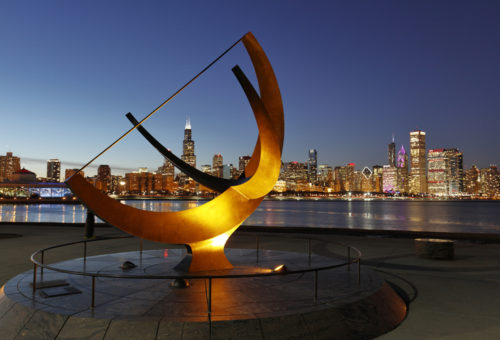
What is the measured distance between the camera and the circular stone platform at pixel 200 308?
397cm

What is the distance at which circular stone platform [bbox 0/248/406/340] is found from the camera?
3967mm

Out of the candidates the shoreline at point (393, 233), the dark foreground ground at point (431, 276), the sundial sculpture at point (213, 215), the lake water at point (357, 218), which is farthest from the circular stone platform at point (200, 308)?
the lake water at point (357, 218)

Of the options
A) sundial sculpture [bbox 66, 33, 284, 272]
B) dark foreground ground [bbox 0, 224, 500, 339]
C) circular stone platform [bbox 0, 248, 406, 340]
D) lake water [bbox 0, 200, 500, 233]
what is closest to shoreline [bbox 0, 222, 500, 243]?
dark foreground ground [bbox 0, 224, 500, 339]

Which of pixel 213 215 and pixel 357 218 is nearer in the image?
pixel 213 215

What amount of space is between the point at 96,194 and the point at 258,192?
8.93 ft

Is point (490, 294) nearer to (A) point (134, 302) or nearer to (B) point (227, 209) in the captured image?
(B) point (227, 209)

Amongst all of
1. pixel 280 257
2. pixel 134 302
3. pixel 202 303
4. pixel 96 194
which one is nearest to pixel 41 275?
pixel 96 194

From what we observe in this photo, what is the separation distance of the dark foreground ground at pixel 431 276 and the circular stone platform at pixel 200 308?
0.47m

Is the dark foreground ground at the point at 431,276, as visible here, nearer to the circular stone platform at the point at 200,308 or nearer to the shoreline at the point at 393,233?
the circular stone platform at the point at 200,308

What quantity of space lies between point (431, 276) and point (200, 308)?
5048 mm

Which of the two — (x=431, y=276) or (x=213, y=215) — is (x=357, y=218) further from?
(x=213, y=215)

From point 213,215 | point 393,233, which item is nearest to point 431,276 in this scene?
point 213,215

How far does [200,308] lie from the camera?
459cm

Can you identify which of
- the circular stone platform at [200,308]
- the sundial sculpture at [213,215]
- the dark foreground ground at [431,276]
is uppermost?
the sundial sculpture at [213,215]
